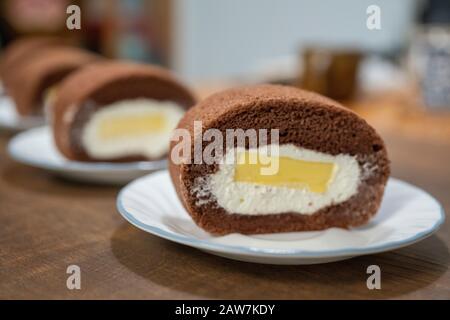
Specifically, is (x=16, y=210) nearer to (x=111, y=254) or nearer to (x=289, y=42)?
(x=111, y=254)

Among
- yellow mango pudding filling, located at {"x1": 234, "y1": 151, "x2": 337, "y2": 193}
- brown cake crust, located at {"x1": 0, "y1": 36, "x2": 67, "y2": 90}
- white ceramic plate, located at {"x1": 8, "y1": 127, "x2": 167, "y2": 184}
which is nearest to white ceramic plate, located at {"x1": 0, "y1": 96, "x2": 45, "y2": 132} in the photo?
brown cake crust, located at {"x1": 0, "y1": 36, "x2": 67, "y2": 90}

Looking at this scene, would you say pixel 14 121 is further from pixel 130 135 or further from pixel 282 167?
pixel 282 167

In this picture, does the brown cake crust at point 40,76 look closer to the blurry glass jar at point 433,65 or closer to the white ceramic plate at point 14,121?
the white ceramic plate at point 14,121

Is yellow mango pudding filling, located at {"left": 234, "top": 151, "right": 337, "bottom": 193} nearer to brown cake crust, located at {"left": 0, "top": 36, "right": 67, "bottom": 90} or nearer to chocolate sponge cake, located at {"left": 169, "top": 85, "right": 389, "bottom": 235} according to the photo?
chocolate sponge cake, located at {"left": 169, "top": 85, "right": 389, "bottom": 235}

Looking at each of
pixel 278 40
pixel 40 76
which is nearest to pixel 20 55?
pixel 40 76

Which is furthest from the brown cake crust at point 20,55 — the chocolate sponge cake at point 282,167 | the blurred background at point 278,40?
the chocolate sponge cake at point 282,167

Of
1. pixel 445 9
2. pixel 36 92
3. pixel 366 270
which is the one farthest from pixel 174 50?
pixel 366 270
